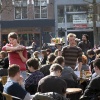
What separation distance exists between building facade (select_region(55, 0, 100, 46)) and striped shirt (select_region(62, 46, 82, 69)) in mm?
35542

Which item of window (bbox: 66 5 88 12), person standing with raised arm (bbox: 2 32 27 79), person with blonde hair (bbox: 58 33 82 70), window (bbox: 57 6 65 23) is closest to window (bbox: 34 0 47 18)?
window (bbox: 57 6 65 23)

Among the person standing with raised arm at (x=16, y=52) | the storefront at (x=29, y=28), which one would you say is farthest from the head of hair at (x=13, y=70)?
the storefront at (x=29, y=28)

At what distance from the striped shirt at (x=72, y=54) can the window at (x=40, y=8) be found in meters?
38.0

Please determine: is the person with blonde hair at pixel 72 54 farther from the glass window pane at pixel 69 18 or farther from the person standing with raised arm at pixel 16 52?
the glass window pane at pixel 69 18

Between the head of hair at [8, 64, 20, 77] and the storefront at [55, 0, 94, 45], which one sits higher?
the storefront at [55, 0, 94, 45]

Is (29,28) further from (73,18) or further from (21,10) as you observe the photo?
(73,18)

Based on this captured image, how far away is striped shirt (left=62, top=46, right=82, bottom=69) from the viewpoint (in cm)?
1040

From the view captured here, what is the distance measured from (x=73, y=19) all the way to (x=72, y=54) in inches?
1446

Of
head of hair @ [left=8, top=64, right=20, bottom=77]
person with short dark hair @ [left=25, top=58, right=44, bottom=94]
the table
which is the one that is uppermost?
head of hair @ [left=8, top=64, right=20, bottom=77]

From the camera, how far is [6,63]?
37.6ft

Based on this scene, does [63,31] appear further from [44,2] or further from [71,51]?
[71,51]

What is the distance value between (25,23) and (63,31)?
16.4 ft

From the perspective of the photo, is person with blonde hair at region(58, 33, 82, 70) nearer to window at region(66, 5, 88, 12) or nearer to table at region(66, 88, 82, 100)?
table at region(66, 88, 82, 100)

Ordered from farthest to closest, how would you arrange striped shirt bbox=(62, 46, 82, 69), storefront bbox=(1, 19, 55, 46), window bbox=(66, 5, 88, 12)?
1. window bbox=(66, 5, 88, 12)
2. storefront bbox=(1, 19, 55, 46)
3. striped shirt bbox=(62, 46, 82, 69)
